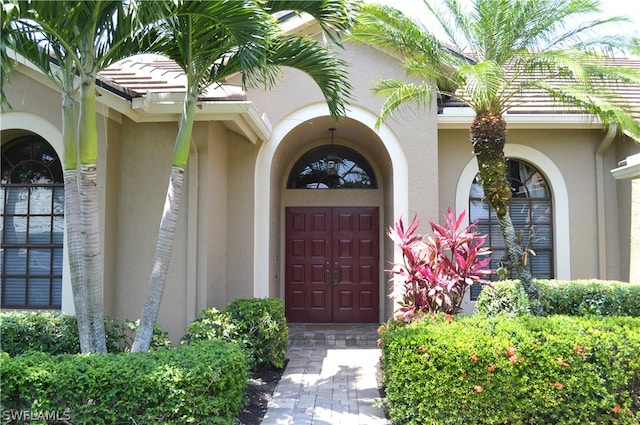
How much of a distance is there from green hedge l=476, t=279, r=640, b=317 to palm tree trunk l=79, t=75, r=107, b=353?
5374 mm

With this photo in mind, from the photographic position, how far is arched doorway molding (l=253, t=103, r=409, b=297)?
853 centimetres

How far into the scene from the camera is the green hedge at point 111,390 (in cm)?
410

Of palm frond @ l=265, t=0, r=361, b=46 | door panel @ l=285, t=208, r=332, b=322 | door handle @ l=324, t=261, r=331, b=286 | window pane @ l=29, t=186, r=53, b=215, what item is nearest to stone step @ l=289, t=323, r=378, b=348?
door panel @ l=285, t=208, r=332, b=322

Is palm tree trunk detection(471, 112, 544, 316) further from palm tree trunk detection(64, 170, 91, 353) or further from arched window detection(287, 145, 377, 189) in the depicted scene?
palm tree trunk detection(64, 170, 91, 353)

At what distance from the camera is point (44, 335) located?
5766 millimetres

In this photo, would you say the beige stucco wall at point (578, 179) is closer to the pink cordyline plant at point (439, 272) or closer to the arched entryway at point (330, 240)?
the arched entryway at point (330, 240)

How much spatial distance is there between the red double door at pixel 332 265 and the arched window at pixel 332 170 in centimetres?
63

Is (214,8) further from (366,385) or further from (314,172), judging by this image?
(314,172)

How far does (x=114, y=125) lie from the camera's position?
739 cm

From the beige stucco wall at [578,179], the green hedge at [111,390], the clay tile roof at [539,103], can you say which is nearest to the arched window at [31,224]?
the green hedge at [111,390]

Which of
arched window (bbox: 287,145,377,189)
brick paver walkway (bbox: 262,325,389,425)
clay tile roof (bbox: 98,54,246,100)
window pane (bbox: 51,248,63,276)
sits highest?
clay tile roof (bbox: 98,54,246,100)

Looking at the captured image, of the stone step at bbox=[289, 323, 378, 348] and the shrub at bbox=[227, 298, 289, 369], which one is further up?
the shrub at bbox=[227, 298, 289, 369]

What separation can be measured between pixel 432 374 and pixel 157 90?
19.4 ft

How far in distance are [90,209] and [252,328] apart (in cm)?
286
